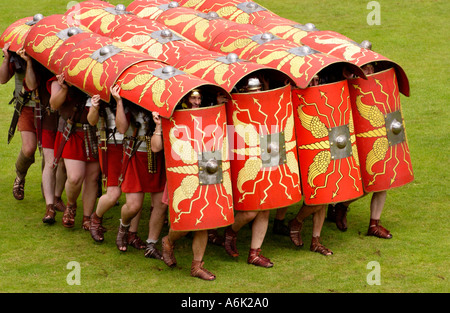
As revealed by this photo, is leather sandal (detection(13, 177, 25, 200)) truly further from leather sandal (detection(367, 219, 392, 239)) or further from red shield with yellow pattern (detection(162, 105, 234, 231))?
leather sandal (detection(367, 219, 392, 239))

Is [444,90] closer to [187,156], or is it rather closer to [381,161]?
[381,161]

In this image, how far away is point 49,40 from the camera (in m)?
9.85

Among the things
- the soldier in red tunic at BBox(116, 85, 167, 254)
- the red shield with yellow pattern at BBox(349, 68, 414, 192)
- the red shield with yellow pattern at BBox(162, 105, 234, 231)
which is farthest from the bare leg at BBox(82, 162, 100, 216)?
the red shield with yellow pattern at BBox(349, 68, 414, 192)

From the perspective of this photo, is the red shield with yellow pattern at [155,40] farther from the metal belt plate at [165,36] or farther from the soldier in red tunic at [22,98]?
the soldier in red tunic at [22,98]

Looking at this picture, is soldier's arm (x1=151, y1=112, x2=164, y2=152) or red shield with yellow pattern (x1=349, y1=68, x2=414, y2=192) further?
red shield with yellow pattern (x1=349, y1=68, x2=414, y2=192)

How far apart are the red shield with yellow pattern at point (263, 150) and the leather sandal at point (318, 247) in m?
0.67

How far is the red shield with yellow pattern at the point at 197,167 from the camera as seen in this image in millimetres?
8258

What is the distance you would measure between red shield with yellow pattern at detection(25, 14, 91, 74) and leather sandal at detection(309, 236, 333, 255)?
3177 millimetres

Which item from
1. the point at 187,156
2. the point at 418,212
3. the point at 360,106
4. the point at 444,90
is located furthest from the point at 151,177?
the point at 444,90

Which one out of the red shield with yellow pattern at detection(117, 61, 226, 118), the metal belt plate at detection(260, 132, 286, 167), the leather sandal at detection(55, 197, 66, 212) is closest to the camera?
the red shield with yellow pattern at detection(117, 61, 226, 118)

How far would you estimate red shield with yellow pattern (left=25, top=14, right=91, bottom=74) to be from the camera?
9641mm

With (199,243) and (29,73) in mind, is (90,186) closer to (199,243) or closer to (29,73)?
(29,73)

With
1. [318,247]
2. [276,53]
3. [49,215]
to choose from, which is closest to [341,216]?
[318,247]

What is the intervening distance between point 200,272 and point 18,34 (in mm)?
3820
